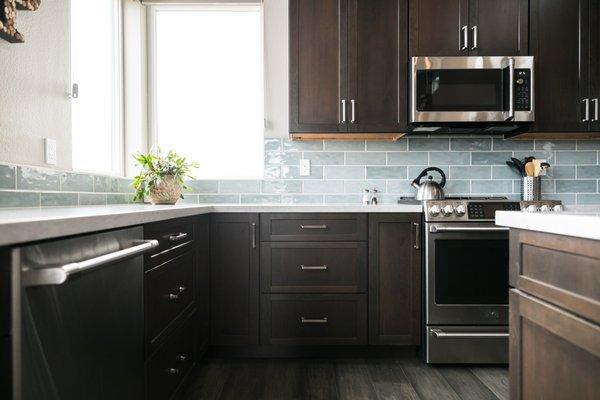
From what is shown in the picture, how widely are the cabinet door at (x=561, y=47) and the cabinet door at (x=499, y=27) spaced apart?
6 centimetres

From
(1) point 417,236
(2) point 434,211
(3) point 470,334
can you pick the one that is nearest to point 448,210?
(2) point 434,211

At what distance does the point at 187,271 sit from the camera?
1981 mm

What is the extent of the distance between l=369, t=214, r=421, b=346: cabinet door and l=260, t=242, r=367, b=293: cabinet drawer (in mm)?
79

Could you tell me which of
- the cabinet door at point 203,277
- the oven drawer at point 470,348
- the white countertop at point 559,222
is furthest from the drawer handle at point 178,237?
the oven drawer at point 470,348

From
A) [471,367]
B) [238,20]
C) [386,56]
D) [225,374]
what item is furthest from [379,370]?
[238,20]

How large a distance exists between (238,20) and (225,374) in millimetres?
2278

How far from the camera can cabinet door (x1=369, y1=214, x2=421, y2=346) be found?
242cm

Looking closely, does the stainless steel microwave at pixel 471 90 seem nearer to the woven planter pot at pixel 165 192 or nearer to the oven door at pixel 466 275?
the oven door at pixel 466 275

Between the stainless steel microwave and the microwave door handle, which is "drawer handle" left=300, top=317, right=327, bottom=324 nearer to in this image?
the stainless steel microwave

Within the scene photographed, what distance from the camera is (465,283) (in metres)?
2.38

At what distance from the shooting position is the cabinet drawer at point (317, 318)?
243 cm

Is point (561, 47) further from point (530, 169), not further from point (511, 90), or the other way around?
point (530, 169)

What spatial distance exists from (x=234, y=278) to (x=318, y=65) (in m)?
1.35

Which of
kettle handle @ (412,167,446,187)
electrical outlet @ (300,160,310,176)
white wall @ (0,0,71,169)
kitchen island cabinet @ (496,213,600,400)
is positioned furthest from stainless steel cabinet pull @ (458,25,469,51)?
white wall @ (0,0,71,169)
